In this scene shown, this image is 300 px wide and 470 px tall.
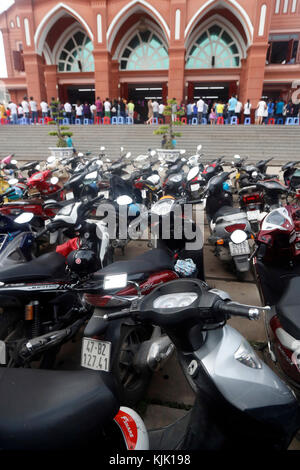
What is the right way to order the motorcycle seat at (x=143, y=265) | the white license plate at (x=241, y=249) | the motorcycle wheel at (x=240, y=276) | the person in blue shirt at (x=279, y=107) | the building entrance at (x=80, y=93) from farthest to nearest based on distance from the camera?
the building entrance at (x=80, y=93) → the person in blue shirt at (x=279, y=107) → the motorcycle wheel at (x=240, y=276) → the white license plate at (x=241, y=249) → the motorcycle seat at (x=143, y=265)

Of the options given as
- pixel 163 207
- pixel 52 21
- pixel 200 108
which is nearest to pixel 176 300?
pixel 163 207

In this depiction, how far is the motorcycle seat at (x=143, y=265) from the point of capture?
78.7 inches

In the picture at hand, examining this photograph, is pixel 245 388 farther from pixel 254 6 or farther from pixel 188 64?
pixel 188 64

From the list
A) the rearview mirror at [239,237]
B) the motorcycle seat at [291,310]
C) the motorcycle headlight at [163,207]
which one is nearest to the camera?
the motorcycle seat at [291,310]

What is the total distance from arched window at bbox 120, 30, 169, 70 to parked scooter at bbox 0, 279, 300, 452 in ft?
83.1

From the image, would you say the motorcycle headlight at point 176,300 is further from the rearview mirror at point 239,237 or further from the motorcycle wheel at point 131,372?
the rearview mirror at point 239,237

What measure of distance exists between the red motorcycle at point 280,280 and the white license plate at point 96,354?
43.8 inches

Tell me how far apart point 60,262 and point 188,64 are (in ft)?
81.4

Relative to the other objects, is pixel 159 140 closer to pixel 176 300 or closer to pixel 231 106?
pixel 231 106

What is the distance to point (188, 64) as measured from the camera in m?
22.4

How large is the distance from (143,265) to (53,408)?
1.23 m

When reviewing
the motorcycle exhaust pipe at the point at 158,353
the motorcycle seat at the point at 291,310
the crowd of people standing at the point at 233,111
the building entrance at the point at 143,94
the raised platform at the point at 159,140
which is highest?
the building entrance at the point at 143,94

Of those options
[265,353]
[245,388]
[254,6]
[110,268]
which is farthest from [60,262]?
[254,6]

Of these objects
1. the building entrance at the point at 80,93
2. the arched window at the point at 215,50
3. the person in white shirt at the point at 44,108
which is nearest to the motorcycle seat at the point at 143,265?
the person in white shirt at the point at 44,108
